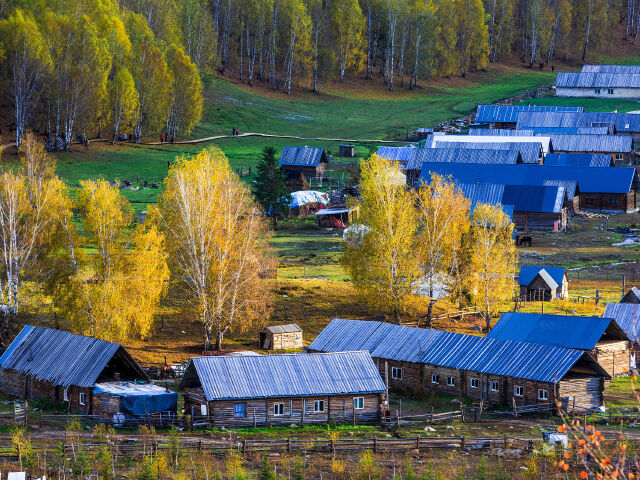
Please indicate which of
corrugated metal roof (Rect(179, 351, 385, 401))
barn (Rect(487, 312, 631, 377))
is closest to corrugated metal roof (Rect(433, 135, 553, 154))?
barn (Rect(487, 312, 631, 377))

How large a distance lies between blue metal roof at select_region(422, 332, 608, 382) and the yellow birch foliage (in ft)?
35.1

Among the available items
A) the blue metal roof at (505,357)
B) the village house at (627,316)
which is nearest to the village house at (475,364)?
the blue metal roof at (505,357)

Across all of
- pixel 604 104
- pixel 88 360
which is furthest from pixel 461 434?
pixel 604 104

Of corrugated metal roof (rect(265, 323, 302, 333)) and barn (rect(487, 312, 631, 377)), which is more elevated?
barn (rect(487, 312, 631, 377))

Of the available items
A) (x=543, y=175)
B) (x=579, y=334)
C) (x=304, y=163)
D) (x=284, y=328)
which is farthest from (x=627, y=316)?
(x=304, y=163)

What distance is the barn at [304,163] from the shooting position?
108062mm

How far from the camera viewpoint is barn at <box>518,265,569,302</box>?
6712 centimetres

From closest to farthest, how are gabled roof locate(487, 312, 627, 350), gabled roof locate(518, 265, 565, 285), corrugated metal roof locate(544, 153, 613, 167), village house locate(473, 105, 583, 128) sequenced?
gabled roof locate(487, 312, 627, 350)
gabled roof locate(518, 265, 565, 285)
corrugated metal roof locate(544, 153, 613, 167)
village house locate(473, 105, 583, 128)

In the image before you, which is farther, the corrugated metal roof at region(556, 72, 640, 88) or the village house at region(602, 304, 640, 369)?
the corrugated metal roof at region(556, 72, 640, 88)

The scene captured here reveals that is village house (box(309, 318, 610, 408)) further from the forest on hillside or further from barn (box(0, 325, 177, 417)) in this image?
the forest on hillside

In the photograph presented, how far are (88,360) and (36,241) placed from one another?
11.4 metres

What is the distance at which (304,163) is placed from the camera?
108 m

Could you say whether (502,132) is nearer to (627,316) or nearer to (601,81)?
(601,81)

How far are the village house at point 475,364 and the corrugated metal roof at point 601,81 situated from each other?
107042 mm
